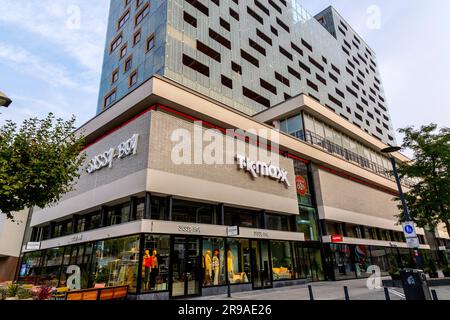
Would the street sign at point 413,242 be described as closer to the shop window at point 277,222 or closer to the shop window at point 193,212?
the shop window at point 277,222

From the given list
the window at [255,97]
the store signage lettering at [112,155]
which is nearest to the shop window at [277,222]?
the store signage lettering at [112,155]

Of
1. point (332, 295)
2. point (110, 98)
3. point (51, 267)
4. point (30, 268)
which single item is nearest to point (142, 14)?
point (110, 98)

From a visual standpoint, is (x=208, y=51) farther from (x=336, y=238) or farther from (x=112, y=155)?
(x=336, y=238)

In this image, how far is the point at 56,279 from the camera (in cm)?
2114

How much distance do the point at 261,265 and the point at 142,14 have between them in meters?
26.5

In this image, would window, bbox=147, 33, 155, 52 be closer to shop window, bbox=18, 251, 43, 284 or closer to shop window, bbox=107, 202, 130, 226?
shop window, bbox=107, 202, 130, 226

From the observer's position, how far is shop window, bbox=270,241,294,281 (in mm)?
21000

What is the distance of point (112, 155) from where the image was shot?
1911 cm

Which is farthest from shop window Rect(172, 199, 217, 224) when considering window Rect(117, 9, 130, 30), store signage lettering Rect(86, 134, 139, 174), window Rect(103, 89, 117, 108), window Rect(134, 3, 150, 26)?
window Rect(117, 9, 130, 30)

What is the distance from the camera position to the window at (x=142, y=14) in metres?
28.7

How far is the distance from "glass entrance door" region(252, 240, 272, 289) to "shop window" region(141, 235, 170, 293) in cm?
672

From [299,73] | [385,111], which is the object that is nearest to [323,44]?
[299,73]

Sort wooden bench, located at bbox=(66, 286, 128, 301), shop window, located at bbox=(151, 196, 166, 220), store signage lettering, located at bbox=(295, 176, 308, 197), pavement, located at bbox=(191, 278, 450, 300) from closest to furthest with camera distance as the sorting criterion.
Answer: wooden bench, located at bbox=(66, 286, 128, 301), pavement, located at bbox=(191, 278, 450, 300), shop window, located at bbox=(151, 196, 166, 220), store signage lettering, located at bbox=(295, 176, 308, 197)
